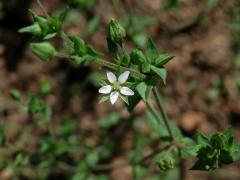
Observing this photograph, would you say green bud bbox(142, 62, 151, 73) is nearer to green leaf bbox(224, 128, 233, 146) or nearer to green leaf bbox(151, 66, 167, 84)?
green leaf bbox(151, 66, 167, 84)

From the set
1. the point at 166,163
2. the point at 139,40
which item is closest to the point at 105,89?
the point at 166,163

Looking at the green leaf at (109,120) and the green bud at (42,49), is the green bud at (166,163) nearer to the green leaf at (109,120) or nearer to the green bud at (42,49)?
the green bud at (42,49)

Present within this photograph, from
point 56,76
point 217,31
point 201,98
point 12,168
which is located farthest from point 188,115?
point 12,168

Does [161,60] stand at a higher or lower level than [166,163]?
higher

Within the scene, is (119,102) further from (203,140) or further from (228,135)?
(228,135)

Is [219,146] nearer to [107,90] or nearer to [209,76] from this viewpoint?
[107,90]

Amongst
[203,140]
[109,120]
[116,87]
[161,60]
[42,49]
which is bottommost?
[203,140]
